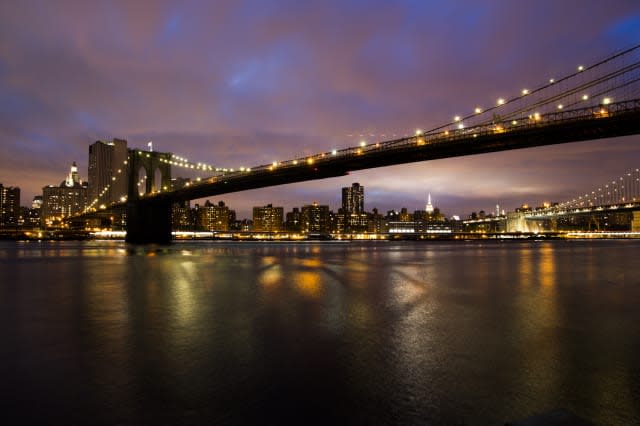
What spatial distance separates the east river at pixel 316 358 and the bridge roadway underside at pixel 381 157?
894 inches

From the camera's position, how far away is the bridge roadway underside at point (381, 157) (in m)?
31.3

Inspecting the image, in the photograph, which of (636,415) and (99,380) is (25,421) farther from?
(636,415)

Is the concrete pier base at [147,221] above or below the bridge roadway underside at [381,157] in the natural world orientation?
below

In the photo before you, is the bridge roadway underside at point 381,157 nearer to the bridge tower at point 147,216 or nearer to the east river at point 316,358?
the bridge tower at point 147,216

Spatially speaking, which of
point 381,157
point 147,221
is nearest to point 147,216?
point 147,221

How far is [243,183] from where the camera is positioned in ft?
167

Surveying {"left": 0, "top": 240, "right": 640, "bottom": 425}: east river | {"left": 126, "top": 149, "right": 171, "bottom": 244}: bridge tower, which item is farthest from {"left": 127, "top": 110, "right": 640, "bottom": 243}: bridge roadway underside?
{"left": 0, "top": 240, "right": 640, "bottom": 425}: east river

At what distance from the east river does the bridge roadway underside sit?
22697 millimetres

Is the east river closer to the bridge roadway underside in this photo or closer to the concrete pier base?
the bridge roadway underside

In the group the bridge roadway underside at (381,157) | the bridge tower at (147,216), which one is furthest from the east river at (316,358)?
the bridge tower at (147,216)

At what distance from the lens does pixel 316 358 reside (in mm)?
6246

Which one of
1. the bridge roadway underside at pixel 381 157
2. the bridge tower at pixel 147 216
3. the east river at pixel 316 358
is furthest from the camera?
the bridge tower at pixel 147 216

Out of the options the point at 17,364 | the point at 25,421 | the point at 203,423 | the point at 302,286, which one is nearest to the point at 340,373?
the point at 203,423

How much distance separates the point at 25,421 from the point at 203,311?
6.22 metres
